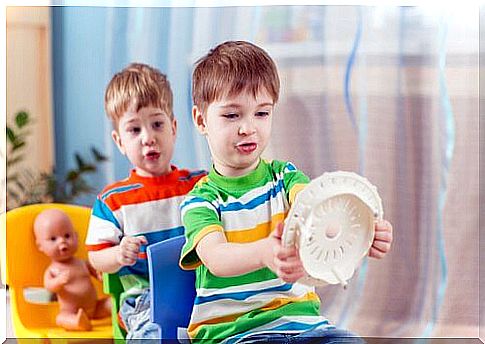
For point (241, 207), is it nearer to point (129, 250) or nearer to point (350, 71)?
point (129, 250)

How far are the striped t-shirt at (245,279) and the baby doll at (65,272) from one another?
1.17 feet

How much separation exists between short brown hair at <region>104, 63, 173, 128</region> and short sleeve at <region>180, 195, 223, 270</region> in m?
0.26

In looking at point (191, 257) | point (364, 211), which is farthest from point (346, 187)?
point (191, 257)

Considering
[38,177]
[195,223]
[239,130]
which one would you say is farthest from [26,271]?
[239,130]

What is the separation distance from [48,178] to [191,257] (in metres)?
0.49

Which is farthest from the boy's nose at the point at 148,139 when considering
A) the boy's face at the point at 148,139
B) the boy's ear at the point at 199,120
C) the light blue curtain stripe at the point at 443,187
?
the light blue curtain stripe at the point at 443,187

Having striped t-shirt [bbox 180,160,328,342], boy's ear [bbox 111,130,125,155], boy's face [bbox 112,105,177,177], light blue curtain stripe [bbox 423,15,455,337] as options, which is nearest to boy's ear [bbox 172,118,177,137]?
boy's face [bbox 112,105,177,177]

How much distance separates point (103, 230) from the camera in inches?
73.9

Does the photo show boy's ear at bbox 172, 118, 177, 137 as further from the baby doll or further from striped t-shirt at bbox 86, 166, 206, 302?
the baby doll

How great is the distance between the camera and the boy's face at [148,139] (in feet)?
6.13

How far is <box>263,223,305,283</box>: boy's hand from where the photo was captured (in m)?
1.51

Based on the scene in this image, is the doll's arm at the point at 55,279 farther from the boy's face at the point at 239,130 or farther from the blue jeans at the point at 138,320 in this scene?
the boy's face at the point at 239,130

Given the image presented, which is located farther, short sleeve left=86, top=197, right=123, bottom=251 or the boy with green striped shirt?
short sleeve left=86, top=197, right=123, bottom=251

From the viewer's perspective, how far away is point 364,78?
2.04 metres
